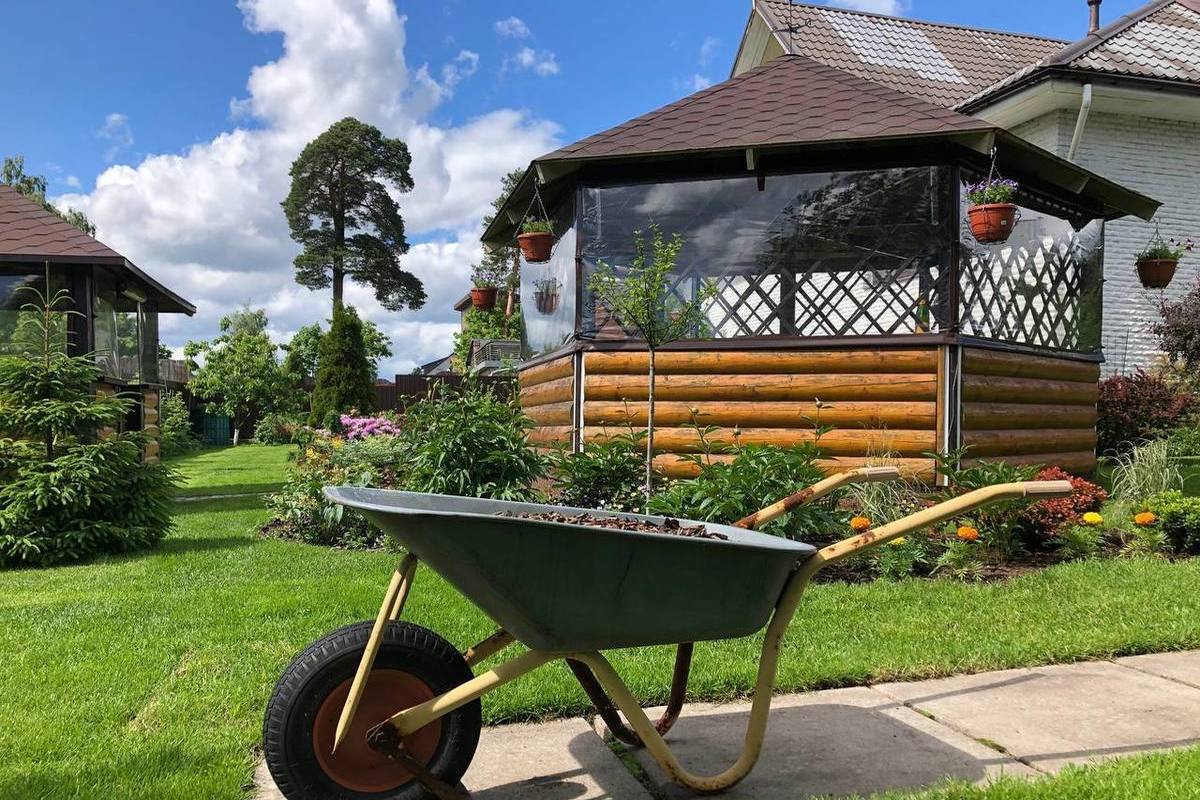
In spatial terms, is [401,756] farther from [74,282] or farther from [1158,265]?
[74,282]

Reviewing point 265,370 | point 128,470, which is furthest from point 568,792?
point 265,370

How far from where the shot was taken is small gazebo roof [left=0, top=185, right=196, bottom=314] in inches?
382

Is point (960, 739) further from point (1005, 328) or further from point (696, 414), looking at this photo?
point (1005, 328)

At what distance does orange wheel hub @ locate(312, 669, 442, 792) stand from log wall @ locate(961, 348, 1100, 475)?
220 inches

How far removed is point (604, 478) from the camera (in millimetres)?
6199

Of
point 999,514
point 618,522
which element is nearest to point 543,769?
point 618,522

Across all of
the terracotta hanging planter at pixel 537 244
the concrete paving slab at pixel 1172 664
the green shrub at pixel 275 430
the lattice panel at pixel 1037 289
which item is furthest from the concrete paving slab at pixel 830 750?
the green shrub at pixel 275 430

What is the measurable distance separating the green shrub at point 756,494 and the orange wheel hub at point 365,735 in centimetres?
313

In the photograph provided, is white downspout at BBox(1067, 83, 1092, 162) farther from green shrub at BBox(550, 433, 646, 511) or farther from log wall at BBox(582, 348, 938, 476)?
green shrub at BBox(550, 433, 646, 511)

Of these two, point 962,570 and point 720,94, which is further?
point 720,94

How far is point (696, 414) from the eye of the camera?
686cm

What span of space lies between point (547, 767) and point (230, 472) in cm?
1373

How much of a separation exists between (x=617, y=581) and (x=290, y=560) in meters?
4.60

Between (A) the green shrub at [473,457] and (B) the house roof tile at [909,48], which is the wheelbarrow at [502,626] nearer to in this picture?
(A) the green shrub at [473,457]
